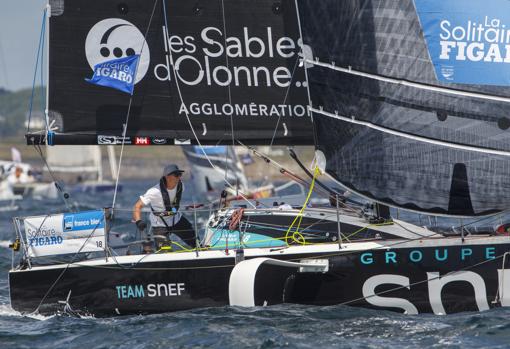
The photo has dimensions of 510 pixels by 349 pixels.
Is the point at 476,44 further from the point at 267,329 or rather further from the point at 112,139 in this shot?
the point at 112,139

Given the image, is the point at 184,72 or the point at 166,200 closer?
the point at 166,200

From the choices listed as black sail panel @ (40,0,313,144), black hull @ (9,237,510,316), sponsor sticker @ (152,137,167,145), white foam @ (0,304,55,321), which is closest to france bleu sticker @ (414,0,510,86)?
black hull @ (9,237,510,316)

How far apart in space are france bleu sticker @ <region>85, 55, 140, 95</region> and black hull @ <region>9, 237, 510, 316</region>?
7.74ft

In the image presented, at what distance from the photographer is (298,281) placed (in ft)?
33.6

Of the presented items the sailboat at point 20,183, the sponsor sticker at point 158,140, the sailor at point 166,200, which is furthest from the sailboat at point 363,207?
the sailboat at point 20,183

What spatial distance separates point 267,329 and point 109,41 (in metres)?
4.42

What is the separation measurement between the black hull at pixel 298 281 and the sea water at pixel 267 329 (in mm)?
136

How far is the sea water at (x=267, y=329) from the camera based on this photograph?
8.82 meters

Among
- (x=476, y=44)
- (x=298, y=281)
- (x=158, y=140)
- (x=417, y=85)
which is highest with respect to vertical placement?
(x=476, y=44)

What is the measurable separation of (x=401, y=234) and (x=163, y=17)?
152 inches

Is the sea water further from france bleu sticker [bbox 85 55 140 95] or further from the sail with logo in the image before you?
france bleu sticker [bbox 85 55 140 95]

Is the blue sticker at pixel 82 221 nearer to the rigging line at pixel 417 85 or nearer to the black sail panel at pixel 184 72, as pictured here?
the black sail panel at pixel 184 72

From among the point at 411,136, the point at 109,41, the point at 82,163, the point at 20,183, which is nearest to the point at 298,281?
the point at 411,136

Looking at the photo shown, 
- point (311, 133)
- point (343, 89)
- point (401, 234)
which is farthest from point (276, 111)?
point (401, 234)
